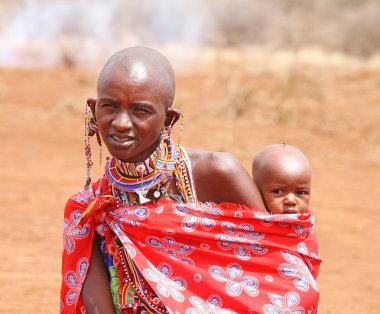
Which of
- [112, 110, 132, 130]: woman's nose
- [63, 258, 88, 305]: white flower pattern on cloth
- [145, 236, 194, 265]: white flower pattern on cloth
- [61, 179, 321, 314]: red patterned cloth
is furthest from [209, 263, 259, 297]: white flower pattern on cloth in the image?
[112, 110, 132, 130]: woman's nose

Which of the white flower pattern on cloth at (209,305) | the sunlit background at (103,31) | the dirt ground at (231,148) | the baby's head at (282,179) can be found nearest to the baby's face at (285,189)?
the baby's head at (282,179)

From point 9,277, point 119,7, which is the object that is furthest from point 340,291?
point 119,7

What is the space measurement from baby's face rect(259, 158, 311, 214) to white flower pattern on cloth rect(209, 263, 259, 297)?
0.36m

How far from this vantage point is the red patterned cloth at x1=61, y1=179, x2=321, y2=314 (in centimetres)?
315

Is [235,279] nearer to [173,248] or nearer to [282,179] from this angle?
[173,248]

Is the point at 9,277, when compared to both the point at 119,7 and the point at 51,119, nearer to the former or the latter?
the point at 51,119

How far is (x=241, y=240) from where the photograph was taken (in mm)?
3184

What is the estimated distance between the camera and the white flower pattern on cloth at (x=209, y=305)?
3.12m

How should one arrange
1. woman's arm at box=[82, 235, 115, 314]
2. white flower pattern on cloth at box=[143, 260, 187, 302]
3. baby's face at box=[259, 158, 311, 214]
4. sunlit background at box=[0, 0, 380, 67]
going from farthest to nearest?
sunlit background at box=[0, 0, 380, 67], baby's face at box=[259, 158, 311, 214], woman's arm at box=[82, 235, 115, 314], white flower pattern on cloth at box=[143, 260, 187, 302]

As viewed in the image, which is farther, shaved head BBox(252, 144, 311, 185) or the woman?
shaved head BBox(252, 144, 311, 185)

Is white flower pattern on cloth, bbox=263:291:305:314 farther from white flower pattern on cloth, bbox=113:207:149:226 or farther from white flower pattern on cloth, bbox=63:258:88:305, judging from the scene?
white flower pattern on cloth, bbox=63:258:88:305

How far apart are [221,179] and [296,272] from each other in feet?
1.58

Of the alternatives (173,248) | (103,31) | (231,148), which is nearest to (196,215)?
(173,248)

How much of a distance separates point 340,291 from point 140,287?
3782 mm
